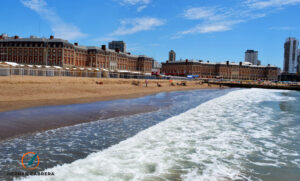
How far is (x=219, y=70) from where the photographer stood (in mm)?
171500

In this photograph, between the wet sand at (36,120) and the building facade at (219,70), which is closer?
the wet sand at (36,120)

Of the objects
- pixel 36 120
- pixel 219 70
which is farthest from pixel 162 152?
pixel 219 70

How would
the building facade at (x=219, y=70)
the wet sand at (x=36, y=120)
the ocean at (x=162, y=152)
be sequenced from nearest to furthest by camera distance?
the ocean at (x=162, y=152), the wet sand at (x=36, y=120), the building facade at (x=219, y=70)

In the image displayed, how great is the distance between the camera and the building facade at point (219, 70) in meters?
162

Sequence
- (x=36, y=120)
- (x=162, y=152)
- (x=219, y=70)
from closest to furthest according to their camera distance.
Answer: (x=162, y=152)
(x=36, y=120)
(x=219, y=70)

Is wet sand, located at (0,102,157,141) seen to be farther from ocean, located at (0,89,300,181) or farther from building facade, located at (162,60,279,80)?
building facade, located at (162,60,279,80)

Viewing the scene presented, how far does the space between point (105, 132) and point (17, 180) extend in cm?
555

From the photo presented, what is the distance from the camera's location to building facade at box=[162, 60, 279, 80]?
16156 cm

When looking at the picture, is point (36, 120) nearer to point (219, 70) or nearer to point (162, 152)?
point (162, 152)

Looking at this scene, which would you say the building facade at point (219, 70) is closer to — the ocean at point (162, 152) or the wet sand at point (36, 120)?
the wet sand at point (36, 120)

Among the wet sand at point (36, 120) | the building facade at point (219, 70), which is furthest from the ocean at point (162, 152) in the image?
the building facade at point (219, 70)

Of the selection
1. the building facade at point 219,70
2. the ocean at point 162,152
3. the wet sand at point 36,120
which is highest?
the building facade at point 219,70

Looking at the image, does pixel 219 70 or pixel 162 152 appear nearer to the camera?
pixel 162 152

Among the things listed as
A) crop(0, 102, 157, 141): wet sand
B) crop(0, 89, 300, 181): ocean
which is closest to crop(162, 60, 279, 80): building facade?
crop(0, 102, 157, 141): wet sand
